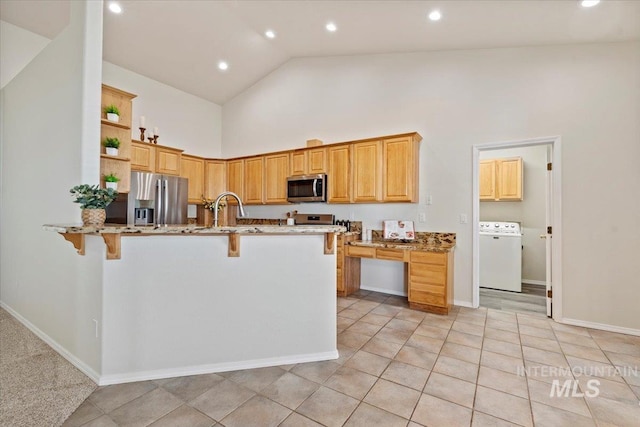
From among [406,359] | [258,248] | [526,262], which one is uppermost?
[258,248]

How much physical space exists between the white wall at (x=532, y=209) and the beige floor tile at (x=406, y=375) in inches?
163

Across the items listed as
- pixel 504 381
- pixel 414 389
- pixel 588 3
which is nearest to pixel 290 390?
pixel 414 389

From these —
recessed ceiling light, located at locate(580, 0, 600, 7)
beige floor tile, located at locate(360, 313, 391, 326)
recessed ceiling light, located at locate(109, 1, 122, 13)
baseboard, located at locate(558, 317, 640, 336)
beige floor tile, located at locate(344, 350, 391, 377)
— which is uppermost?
recessed ceiling light, located at locate(109, 1, 122, 13)

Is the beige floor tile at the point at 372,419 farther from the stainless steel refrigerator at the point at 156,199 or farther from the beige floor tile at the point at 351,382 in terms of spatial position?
the stainless steel refrigerator at the point at 156,199

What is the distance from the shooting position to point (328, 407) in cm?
180

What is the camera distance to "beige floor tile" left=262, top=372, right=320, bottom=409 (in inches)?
73.1

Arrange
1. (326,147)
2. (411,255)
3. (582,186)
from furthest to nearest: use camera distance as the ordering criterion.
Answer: (326,147) → (411,255) → (582,186)

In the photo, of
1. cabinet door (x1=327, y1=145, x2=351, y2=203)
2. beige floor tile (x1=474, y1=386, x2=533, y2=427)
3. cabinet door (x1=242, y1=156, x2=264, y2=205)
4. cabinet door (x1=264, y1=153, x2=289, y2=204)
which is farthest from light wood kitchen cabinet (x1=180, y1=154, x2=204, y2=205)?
beige floor tile (x1=474, y1=386, x2=533, y2=427)

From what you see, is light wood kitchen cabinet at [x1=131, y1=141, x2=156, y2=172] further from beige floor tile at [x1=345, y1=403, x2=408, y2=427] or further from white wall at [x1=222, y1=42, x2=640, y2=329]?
beige floor tile at [x1=345, y1=403, x2=408, y2=427]

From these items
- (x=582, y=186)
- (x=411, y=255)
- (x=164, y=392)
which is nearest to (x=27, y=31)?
(x=164, y=392)

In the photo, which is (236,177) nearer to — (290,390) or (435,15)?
(435,15)

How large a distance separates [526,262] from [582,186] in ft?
7.84

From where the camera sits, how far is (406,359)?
7.91 ft

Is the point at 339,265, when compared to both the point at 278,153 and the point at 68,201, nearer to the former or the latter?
the point at 278,153
